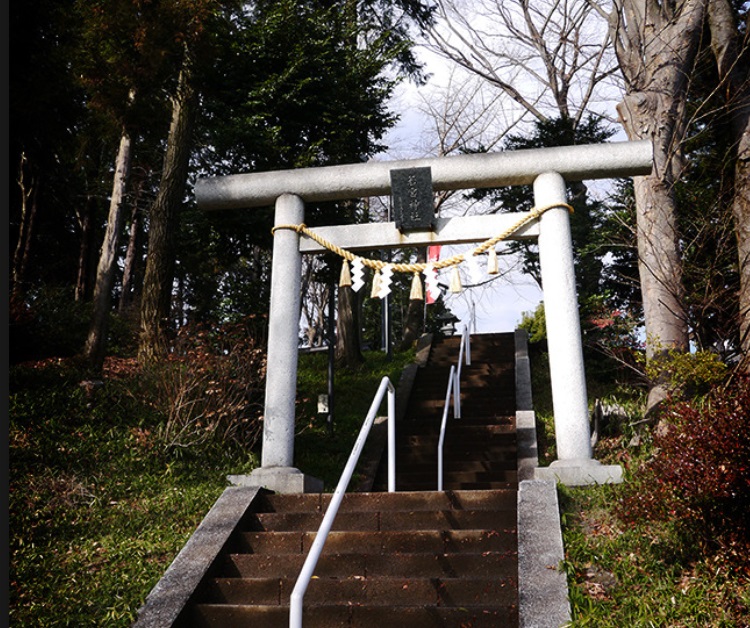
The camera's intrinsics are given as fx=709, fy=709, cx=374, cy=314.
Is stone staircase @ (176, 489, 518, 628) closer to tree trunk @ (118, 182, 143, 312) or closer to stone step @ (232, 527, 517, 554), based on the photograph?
stone step @ (232, 527, 517, 554)

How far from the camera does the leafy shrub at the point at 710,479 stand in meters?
4.47

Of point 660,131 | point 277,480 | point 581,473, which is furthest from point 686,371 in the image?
point 277,480

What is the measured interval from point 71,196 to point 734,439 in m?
18.0

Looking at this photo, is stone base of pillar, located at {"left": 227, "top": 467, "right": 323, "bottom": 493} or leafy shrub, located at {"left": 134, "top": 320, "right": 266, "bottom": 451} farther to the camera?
leafy shrub, located at {"left": 134, "top": 320, "right": 266, "bottom": 451}

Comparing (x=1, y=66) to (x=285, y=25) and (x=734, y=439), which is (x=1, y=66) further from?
(x=734, y=439)

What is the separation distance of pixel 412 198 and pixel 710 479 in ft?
12.8

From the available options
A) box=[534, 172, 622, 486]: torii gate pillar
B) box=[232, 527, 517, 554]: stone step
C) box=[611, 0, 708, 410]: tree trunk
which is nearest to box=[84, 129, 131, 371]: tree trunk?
box=[232, 527, 517, 554]: stone step

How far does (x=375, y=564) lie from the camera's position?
5.02 m

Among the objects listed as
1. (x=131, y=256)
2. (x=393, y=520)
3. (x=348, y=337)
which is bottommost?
(x=393, y=520)

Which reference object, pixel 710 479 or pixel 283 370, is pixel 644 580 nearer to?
pixel 710 479

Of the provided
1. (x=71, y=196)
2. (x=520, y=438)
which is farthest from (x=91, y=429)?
(x=71, y=196)

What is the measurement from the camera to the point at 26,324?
38.0ft

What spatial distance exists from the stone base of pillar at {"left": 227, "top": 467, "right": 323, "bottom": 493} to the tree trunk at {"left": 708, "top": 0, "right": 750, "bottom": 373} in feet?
17.5

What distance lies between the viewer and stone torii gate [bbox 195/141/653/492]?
21.4 feet
